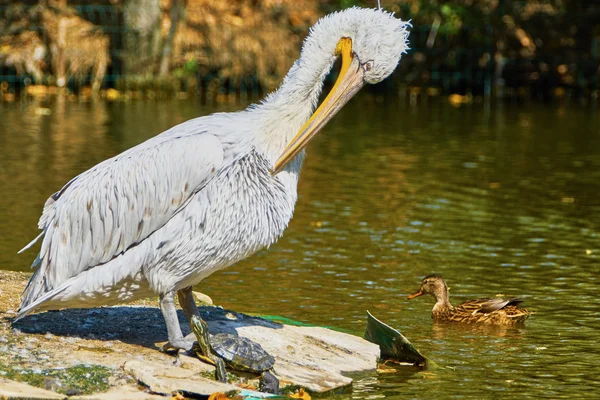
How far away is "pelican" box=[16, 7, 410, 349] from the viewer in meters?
5.75

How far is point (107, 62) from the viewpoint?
23.0 m

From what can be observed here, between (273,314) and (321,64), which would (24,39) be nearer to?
(273,314)

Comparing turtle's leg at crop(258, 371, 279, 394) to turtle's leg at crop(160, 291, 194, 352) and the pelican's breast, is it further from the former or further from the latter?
the pelican's breast

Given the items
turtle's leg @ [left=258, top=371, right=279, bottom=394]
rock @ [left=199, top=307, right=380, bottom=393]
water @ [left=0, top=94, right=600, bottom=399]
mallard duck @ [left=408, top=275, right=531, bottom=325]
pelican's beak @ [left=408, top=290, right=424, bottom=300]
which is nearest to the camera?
turtle's leg @ [left=258, top=371, right=279, bottom=394]

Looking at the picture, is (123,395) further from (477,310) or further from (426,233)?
(426,233)

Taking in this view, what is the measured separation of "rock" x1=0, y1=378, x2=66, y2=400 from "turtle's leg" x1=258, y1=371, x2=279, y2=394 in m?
0.98

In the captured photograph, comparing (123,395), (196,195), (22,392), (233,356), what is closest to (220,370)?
(233,356)

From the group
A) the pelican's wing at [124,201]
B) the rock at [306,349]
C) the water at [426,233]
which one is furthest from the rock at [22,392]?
the water at [426,233]

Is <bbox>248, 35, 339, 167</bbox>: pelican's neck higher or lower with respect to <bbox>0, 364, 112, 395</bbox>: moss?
Result: higher

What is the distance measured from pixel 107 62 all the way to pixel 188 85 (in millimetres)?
1782

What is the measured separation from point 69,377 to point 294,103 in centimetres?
174

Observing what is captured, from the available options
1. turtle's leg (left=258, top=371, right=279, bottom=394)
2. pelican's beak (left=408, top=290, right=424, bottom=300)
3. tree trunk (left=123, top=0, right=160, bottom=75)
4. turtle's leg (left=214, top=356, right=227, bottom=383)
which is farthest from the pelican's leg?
tree trunk (left=123, top=0, right=160, bottom=75)

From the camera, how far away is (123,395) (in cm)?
535

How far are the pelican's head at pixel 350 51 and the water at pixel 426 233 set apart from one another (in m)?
1.36
